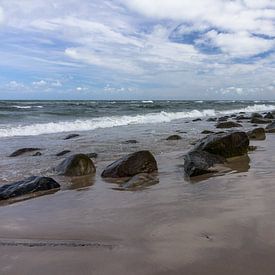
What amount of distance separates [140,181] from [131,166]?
0.85m

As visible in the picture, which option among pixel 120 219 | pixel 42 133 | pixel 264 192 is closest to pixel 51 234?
pixel 120 219

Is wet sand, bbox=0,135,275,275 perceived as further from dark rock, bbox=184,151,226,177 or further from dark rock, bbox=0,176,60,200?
dark rock, bbox=184,151,226,177

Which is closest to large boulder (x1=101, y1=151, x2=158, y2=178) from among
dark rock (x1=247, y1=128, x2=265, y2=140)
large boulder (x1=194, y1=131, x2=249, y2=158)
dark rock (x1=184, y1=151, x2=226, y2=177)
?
dark rock (x1=184, y1=151, x2=226, y2=177)

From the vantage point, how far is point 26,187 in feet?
19.2

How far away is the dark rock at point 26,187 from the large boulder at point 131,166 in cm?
121

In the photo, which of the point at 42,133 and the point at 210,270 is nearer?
the point at 210,270

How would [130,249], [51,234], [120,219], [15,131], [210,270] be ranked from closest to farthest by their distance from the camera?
1. [210,270]
2. [130,249]
3. [51,234]
4. [120,219]
5. [15,131]

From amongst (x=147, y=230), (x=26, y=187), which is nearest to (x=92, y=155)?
(x=26, y=187)

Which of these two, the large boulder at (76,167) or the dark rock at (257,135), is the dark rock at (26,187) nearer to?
the large boulder at (76,167)

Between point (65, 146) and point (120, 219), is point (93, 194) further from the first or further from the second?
point (65, 146)

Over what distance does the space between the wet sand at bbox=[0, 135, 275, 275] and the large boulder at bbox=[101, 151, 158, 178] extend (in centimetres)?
89

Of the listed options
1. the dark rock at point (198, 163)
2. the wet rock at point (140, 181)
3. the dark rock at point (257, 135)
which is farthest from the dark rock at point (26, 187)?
the dark rock at point (257, 135)

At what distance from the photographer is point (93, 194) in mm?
5809

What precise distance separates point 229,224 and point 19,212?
8.61 ft
